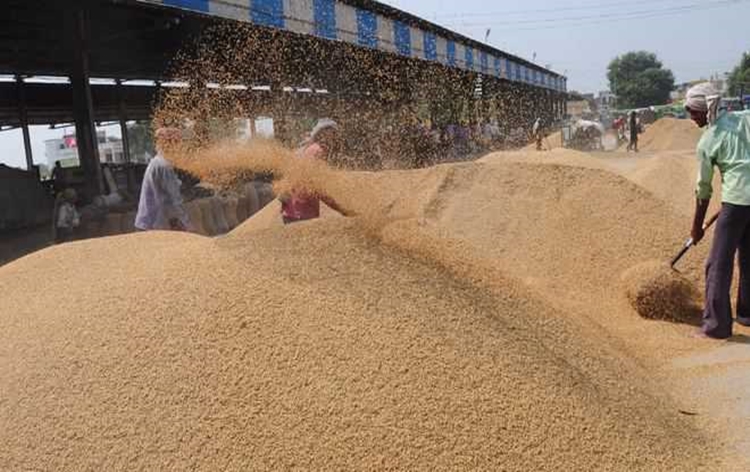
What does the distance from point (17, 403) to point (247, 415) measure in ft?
2.79

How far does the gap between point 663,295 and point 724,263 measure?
45cm

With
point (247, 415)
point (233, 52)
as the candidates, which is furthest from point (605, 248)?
point (233, 52)

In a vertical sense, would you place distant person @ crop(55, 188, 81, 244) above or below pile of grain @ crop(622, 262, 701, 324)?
above

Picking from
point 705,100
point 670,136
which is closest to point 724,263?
point 705,100

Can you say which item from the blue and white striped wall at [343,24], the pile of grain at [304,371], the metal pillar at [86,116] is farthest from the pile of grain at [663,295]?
the metal pillar at [86,116]

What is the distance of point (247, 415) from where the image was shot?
7.11 feet

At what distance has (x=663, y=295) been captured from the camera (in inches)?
166

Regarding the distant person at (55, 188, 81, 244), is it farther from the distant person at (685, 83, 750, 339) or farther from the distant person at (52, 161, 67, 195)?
the distant person at (685, 83, 750, 339)

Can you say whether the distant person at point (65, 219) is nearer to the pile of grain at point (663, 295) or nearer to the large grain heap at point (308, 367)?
the large grain heap at point (308, 367)

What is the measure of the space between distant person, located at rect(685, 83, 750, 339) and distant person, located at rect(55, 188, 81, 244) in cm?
660

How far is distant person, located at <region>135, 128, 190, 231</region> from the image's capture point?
482 centimetres

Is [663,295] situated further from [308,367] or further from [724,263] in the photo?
[308,367]

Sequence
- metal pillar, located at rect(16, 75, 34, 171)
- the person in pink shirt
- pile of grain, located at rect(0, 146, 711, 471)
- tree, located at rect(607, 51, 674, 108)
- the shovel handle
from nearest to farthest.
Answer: pile of grain, located at rect(0, 146, 711, 471) → the shovel handle → the person in pink shirt → metal pillar, located at rect(16, 75, 34, 171) → tree, located at rect(607, 51, 674, 108)

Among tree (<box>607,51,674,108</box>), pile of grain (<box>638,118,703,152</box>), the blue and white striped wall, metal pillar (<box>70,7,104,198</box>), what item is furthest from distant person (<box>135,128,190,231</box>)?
tree (<box>607,51,674,108</box>)
